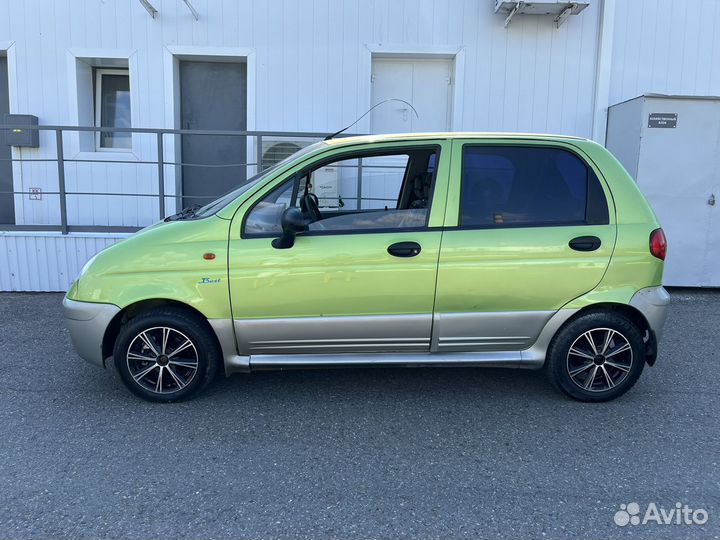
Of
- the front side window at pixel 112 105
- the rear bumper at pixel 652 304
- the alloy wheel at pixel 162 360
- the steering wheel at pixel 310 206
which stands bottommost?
the alloy wheel at pixel 162 360

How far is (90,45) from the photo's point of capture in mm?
7461

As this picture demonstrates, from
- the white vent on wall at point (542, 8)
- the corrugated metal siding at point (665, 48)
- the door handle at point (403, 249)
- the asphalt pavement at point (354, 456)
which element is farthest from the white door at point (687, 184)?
the door handle at point (403, 249)

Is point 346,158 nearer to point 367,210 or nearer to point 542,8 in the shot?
point 367,210

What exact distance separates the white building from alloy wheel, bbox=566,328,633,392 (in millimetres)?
4512

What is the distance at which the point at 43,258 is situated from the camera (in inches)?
269

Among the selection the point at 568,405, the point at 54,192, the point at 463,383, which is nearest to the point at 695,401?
the point at 568,405

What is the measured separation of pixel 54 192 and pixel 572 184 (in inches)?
252

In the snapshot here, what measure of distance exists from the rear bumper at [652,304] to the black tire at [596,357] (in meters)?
0.11

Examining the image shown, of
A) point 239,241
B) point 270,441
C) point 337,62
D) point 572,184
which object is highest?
point 337,62

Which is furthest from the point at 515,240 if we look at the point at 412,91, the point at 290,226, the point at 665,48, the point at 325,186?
the point at 665,48

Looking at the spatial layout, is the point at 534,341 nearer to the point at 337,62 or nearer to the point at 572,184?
the point at 572,184

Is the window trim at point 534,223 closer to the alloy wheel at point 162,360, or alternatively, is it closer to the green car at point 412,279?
the green car at point 412,279

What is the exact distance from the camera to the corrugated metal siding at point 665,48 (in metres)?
7.37

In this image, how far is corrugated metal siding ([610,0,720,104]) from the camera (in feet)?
24.2
